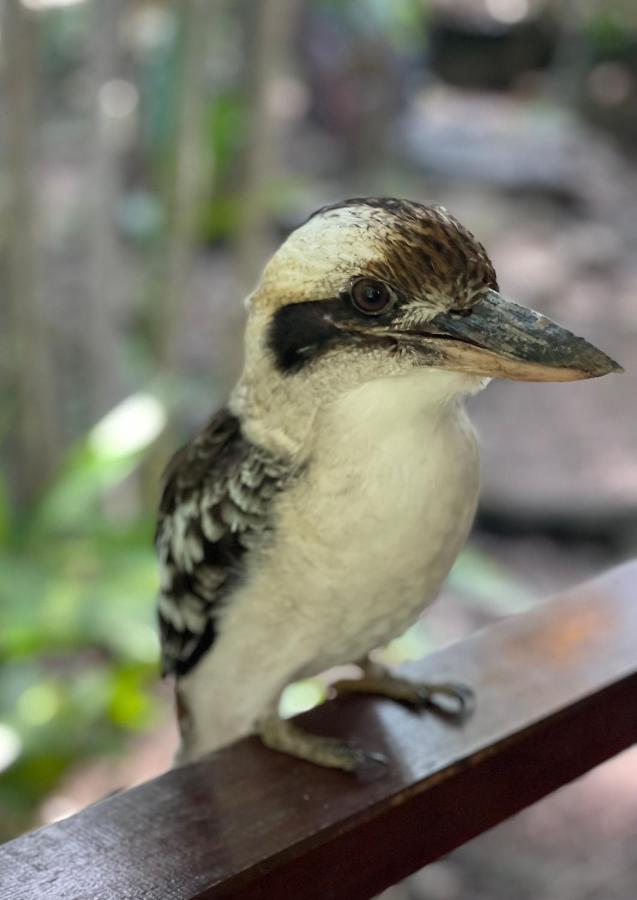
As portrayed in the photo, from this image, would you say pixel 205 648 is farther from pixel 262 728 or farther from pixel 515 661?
pixel 515 661

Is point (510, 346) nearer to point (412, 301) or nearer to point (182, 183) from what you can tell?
point (412, 301)

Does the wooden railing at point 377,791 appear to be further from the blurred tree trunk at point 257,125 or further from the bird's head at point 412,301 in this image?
the blurred tree trunk at point 257,125

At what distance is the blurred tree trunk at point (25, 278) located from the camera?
2.60 m

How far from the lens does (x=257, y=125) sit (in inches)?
121

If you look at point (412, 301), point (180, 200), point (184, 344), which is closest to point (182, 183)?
point (180, 200)

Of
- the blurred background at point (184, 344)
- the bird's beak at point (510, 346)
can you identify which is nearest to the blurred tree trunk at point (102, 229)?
the blurred background at point (184, 344)

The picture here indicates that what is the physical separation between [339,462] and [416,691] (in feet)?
0.98

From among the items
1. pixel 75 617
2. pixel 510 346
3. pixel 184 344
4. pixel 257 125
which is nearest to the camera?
pixel 510 346

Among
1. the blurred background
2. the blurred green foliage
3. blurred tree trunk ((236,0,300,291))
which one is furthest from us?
blurred tree trunk ((236,0,300,291))

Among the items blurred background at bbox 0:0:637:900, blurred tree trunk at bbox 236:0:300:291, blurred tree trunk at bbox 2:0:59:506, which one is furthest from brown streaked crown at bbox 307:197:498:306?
blurred tree trunk at bbox 236:0:300:291

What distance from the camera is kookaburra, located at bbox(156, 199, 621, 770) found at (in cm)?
92

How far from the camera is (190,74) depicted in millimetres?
2840

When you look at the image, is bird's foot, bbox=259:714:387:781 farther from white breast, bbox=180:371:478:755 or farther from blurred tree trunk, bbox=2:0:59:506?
blurred tree trunk, bbox=2:0:59:506

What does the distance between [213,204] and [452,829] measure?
2.68 metres
